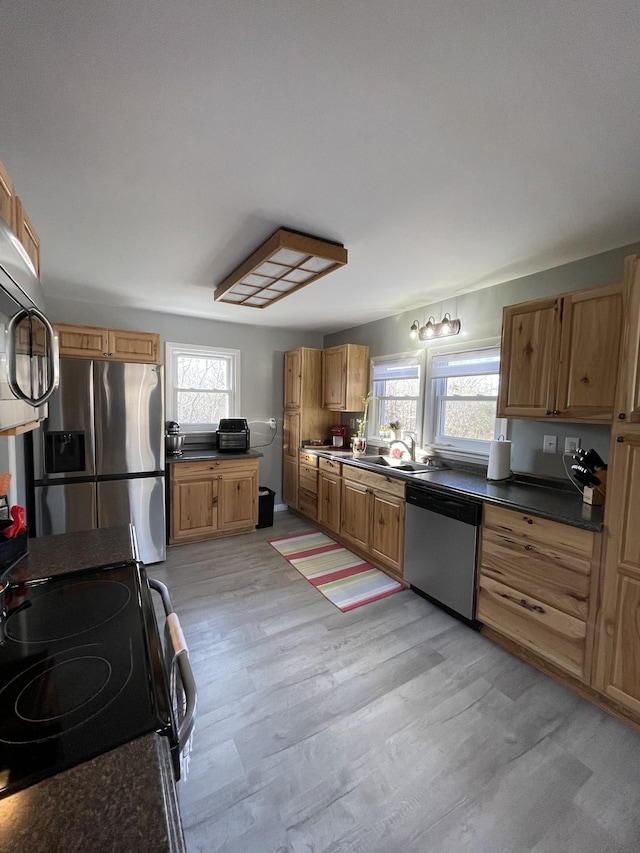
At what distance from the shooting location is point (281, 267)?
2322mm

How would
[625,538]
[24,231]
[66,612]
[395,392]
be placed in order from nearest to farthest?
[66,612] < [24,231] < [625,538] < [395,392]

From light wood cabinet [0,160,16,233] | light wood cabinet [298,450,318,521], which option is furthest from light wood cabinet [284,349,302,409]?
light wood cabinet [0,160,16,233]

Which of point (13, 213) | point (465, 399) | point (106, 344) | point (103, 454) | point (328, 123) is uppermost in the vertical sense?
point (328, 123)

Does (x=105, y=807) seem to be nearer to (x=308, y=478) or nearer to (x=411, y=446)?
(x=411, y=446)

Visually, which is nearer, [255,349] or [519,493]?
[519,493]

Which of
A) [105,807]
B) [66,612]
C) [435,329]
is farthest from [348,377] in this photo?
[105,807]

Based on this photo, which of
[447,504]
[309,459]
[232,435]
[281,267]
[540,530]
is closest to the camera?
[540,530]

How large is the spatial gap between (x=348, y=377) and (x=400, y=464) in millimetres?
1263

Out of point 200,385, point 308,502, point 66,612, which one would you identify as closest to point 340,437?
point 308,502

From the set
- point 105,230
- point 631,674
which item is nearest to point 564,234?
point 631,674

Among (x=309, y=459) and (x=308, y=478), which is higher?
(x=309, y=459)

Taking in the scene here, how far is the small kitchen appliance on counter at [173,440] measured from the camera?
12.6ft

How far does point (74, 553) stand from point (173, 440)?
98.2 inches

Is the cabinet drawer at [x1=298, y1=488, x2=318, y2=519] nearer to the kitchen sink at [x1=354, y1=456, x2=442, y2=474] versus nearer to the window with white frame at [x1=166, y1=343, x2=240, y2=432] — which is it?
the kitchen sink at [x1=354, y1=456, x2=442, y2=474]
